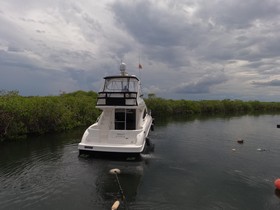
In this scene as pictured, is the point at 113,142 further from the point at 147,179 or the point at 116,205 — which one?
the point at 116,205

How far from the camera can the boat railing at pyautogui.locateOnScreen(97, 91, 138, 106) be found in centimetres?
1892

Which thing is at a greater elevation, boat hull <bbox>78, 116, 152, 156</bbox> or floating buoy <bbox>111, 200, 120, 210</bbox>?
boat hull <bbox>78, 116, 152, 156</bbox>

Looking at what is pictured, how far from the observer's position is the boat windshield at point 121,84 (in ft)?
69.6

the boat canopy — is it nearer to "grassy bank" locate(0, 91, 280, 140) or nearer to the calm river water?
the calm river water

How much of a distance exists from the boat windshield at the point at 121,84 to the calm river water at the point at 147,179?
5.19 metres

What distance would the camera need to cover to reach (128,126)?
816 inches

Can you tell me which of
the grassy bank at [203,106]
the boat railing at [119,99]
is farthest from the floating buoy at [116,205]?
the grassy bank at [203,106]

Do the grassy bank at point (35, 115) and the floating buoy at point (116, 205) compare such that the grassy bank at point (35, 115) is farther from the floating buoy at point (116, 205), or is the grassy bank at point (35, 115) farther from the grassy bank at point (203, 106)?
the grassy bank at point (203, 106)

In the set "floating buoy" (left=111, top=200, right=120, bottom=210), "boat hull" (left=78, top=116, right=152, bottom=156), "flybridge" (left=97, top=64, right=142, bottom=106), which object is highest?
"flybridge" (left=97, top=64, right=142, bottom=106)

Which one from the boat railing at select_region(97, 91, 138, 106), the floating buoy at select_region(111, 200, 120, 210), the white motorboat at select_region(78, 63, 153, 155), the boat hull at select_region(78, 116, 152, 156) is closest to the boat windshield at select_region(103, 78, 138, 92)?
the white motorboat at select_region(78, 63, 153, 155)

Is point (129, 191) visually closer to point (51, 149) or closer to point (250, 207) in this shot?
point (250, 207)

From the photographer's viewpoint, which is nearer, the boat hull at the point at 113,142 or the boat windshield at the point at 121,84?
the boat hull at the point at 113,142

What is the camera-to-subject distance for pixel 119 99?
18969mm

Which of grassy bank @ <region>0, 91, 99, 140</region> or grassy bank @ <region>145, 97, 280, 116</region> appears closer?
grassy bank @ <region>0, 91, 99, 140</region>
